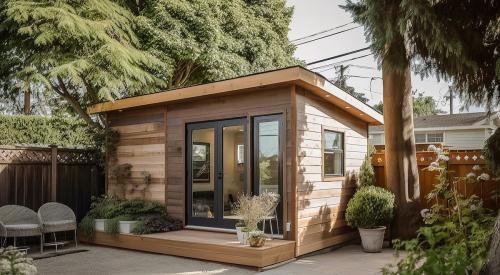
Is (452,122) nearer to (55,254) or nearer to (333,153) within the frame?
(333,153)

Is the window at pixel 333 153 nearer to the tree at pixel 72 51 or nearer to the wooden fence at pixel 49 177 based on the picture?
the tree at pixel 72 51

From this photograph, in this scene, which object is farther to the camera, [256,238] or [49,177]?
[49,177]

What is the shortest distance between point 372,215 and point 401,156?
49.8 inches

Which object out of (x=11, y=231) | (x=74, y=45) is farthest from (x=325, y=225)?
(x=74, y=45)

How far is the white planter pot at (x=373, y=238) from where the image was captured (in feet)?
23.6

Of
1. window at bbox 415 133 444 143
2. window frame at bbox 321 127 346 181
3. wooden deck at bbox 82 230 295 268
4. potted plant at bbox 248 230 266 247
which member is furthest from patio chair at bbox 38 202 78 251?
window at bbox 415 133 444 143

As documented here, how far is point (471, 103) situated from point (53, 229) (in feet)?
21.8

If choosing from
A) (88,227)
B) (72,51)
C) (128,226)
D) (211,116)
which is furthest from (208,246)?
(72,51)

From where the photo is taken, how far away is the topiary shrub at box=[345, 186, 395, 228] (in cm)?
722

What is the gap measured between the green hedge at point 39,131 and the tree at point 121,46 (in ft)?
7.73

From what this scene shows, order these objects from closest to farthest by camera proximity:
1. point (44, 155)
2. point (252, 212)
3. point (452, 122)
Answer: point (252, 212)
point (44, 155)
point (452, 122)

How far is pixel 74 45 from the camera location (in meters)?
9.21

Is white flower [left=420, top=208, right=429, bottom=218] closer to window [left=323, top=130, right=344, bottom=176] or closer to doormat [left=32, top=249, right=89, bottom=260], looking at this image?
window [left=323, top=130, right=344, bottom=176]

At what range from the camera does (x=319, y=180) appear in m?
7.18
